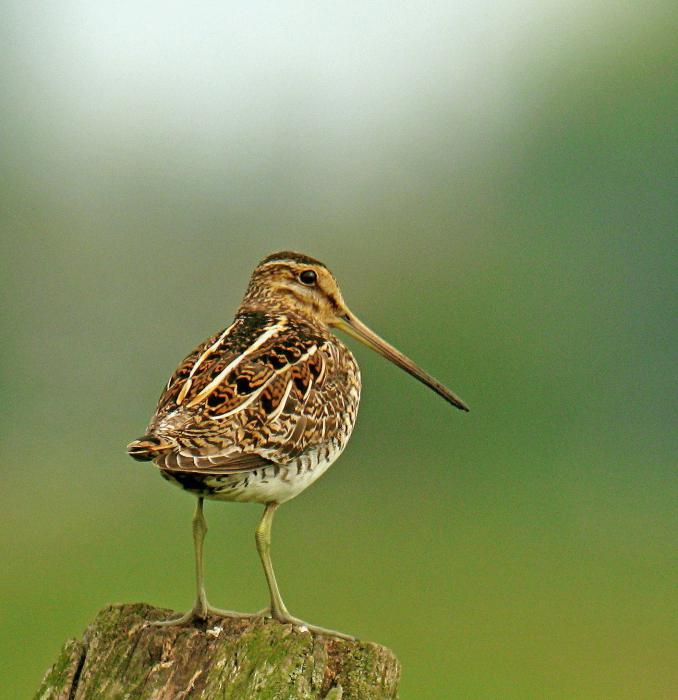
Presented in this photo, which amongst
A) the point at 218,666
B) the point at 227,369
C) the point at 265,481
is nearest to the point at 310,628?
the point at 265,481

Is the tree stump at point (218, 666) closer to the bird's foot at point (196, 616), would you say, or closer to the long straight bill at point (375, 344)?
the bird's foot at point (196, 616)

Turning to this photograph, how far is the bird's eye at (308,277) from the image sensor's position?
6.17 meters

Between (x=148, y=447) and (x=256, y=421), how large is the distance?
56cm

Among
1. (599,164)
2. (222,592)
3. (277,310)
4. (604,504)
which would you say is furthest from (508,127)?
(277,310)

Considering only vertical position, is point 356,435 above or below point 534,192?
below

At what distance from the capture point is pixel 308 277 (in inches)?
243

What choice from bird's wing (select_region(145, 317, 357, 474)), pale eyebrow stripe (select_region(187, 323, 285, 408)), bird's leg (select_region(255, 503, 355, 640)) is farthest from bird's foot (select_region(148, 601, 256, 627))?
pale eyebrow stripe (select_region(187, 323, 285, 408))

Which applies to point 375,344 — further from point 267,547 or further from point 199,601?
point 199,601

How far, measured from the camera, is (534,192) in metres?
50.7

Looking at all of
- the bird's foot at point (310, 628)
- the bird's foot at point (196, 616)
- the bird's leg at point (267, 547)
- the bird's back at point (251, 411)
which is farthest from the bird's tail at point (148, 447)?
the bird's leg at point (267, 547)

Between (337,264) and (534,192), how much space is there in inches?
751

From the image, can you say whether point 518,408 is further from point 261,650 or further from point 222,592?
point 261,650

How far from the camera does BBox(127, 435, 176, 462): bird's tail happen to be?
4.38m

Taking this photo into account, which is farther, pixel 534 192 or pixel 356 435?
pixel 534 192
